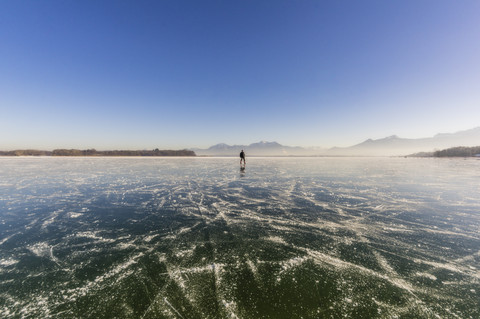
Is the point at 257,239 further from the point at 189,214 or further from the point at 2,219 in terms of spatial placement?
the point at 2,219

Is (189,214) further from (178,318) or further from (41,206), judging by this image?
(41,206)

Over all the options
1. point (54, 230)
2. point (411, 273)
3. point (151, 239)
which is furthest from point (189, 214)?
point (411, 273)

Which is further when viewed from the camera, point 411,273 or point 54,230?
point 54,230

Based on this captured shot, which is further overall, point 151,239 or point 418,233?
point 418,233

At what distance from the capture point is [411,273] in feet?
10.4

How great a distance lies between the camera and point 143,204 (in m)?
7.11

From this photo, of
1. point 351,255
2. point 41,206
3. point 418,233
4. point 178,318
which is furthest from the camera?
point 41,206

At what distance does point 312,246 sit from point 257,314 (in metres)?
2.18

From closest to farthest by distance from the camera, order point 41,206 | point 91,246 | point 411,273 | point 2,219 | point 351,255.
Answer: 1. point 411,273
2. point 351,255
3. point 91,246
4. point 2,219
5. point 41,206

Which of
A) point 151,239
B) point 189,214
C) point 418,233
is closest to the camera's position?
point 151,239

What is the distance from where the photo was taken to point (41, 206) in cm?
684

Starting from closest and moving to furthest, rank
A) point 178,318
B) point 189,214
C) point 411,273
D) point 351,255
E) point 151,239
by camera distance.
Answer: point 178,318 < point 411,273 < point 351,255 < point 151,239 < point 189,214

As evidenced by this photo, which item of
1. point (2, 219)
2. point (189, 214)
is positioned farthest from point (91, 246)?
point (2, 219)

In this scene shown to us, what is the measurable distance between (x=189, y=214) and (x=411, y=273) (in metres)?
5.32
